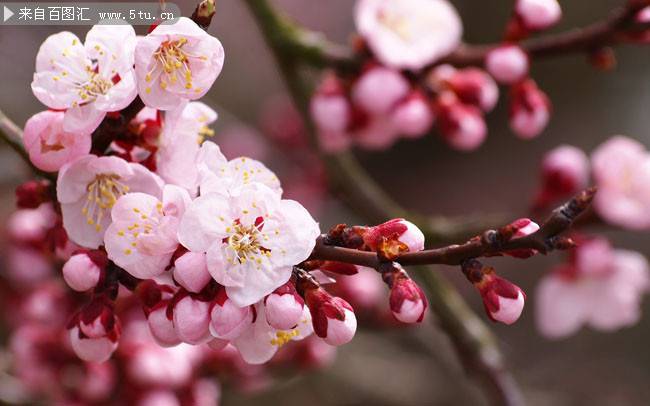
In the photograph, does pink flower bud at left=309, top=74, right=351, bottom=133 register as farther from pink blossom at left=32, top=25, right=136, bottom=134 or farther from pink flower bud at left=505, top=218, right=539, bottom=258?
pink flower bud at left=505, top=218, right=539, bottom=258

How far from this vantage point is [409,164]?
18.2ft

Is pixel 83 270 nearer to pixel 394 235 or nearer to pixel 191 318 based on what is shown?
pixel 191 318

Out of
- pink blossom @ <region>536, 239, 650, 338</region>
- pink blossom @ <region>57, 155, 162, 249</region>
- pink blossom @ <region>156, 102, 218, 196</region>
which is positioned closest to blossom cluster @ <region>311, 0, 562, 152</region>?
pink blossom @ <region>536, 239, 650, 338</region>

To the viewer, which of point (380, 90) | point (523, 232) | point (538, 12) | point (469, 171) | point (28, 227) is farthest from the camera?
point (469, 171)

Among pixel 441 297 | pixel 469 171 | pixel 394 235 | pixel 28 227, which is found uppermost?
pixel 394 235

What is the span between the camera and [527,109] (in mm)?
1735

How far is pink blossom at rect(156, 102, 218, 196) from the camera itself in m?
1.10

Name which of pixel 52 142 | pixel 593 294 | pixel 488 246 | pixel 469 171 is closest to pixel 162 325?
pixel 52 142

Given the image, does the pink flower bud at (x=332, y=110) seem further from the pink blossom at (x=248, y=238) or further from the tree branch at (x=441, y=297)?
the pink blossom at (x=248, y=238)

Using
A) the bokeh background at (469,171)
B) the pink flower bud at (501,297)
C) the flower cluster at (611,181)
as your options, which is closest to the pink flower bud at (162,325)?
the pink flower bud at (501,297)

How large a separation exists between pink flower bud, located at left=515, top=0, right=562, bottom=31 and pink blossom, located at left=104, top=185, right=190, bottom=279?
2.98ft

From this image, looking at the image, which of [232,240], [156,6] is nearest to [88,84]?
[232,240]

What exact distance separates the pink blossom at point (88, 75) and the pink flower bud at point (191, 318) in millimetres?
266

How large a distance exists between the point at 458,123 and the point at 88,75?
935mm
